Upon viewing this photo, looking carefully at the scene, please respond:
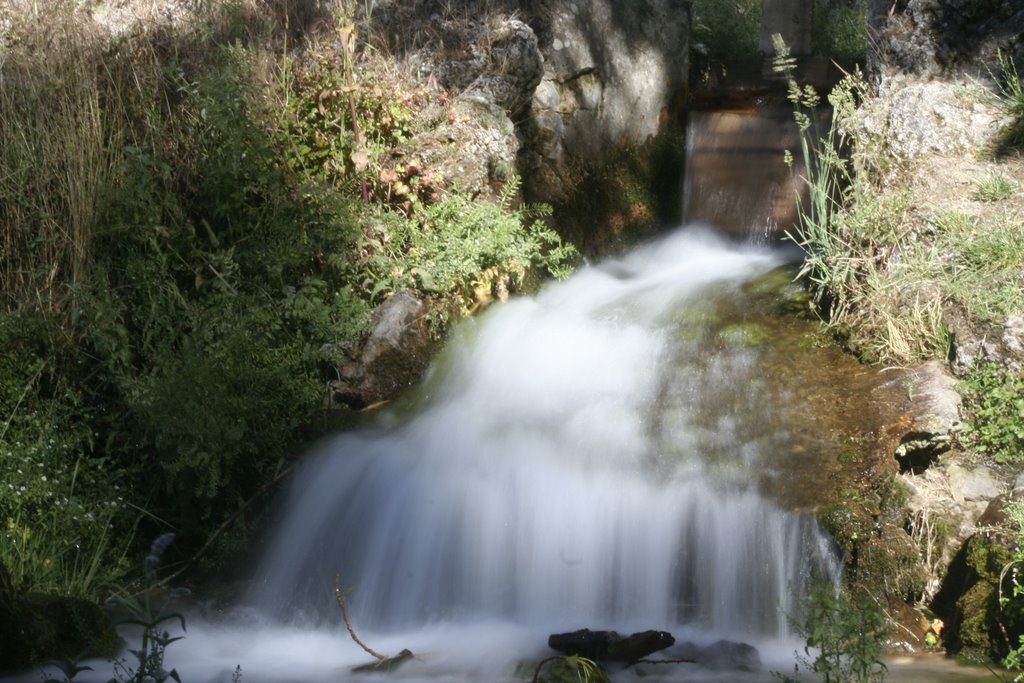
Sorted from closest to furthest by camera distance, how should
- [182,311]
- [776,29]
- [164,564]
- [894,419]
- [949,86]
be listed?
[894,419], [164,564], [182,311], [949,86], [776,29]

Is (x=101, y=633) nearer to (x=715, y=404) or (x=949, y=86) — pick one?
(x=715, y=404)

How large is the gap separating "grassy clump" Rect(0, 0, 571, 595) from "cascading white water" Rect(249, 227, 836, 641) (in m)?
0.55

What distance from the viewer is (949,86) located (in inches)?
283

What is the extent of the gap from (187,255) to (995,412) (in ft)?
14.7

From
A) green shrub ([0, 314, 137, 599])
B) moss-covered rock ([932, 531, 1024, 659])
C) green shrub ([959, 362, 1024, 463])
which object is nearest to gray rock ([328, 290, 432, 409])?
green shrub ([0, 314, 137, 599])

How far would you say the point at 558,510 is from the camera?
17.2 feet

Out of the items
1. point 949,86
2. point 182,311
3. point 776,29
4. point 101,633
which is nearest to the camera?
point 101,633

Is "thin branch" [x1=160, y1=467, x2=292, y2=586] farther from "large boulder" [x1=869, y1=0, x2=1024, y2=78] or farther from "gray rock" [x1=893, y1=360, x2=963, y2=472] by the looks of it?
"large boulder" [x1=869, y1=0, x2=1024, y2=78]

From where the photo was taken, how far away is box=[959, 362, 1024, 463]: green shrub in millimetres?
4820

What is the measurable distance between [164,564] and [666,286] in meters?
3.60

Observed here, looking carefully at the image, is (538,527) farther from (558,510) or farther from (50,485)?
(50,485)

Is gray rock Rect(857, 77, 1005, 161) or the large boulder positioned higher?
the large boulder

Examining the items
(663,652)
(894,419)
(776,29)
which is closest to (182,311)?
(663,652)

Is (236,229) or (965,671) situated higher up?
(236,229)
